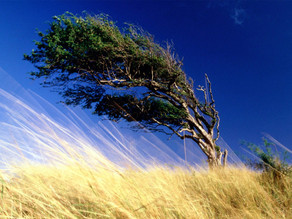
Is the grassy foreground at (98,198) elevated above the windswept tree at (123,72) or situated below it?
below

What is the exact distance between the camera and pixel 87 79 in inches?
409

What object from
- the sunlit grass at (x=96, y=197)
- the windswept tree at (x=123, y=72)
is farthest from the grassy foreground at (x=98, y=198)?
the windswept tree at (x=123, y=72)

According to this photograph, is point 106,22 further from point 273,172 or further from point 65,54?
point 273,172

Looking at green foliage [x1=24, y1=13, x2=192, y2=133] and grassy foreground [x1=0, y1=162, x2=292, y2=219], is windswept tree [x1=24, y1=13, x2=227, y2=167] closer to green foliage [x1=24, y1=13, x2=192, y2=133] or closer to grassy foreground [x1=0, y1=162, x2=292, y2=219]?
green foliage [x1=24, y1=13, x2=192, y2=133]

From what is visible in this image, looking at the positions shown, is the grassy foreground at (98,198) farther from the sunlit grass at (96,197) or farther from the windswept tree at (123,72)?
the windswept tree at (123,72)

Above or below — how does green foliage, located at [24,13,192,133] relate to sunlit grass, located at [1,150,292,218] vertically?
above

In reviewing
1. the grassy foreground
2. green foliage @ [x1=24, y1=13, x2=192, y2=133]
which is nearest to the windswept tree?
green foliage @ [x1=24, y1=13, x2=192, y2=133]

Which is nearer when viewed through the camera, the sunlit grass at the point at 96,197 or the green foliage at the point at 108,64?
the sunlit grass at the point at 96,197

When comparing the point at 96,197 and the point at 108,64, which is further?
the point at 108,64

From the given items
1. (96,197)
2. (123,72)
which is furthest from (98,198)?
(123,72)

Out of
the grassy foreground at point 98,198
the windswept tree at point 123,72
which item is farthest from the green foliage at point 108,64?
the grassy foreground at point 98,198

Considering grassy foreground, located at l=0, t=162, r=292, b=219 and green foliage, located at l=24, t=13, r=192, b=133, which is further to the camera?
green foliage, located at l=24, t=13, r=192, b=133

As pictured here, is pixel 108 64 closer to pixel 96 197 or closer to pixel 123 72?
pixel 123 72

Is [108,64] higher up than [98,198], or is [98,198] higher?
[108,64]
